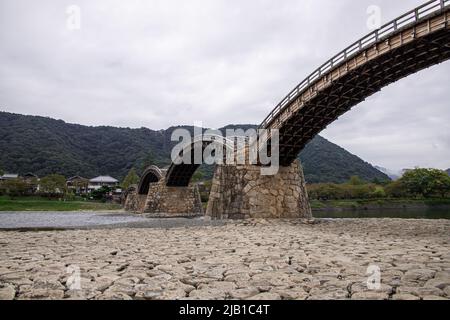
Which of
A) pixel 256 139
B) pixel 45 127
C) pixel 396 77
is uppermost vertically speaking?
pixel 45 127

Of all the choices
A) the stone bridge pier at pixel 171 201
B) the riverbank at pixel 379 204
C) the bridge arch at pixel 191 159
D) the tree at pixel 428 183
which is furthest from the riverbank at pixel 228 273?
the tree at pixel 428 183

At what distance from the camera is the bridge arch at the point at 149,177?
44294mm

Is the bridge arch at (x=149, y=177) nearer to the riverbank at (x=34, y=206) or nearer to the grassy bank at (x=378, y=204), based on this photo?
the riverbank at (x=34, y=206)

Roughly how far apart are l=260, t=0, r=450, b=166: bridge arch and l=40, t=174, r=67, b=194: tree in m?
50.7

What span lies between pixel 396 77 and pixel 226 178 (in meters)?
11.4

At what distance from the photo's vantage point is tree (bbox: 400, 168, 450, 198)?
5819cm

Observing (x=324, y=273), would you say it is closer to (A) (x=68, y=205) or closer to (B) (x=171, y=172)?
(B) (x=171, y=172)

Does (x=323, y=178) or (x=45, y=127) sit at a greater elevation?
(x=45, y=127)

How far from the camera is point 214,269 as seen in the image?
602cm

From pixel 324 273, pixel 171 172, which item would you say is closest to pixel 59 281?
pixel 324 273

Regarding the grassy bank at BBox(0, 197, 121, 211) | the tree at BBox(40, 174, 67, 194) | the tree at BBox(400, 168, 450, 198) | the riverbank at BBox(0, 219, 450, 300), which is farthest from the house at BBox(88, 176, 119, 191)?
the riverbank at BBox(0, 219, 450, 300)

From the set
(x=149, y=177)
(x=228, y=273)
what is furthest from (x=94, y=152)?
(x=228, y=273)

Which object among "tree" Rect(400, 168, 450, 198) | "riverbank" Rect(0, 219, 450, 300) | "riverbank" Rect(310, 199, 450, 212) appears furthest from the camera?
"tree" Rect(400, 168, 450, 198)

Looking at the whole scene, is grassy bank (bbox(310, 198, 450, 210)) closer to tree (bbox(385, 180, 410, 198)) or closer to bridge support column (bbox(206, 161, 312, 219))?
tree (bbox(385, 180, 410, 198))
